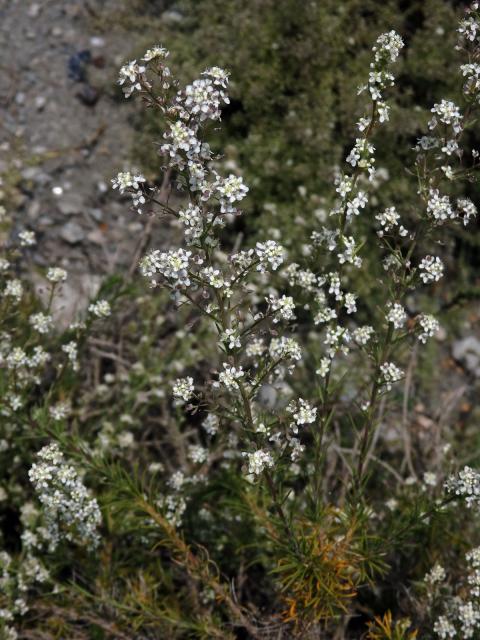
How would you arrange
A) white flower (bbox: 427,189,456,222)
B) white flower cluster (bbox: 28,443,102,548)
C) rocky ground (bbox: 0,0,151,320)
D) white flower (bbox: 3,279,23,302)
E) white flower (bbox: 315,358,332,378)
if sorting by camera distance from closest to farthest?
1. white flower (bbox: 427,189,456,222)
2. white flower (bbox: 315,358,332,378)
3. white flower cluster (bbox: 28,443,102,548)
4. white flower (bbox: 3,279,23,302)
5. rocky ground (bbox: 0,0,151,320)

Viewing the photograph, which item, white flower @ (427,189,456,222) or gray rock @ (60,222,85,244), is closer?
white flower @ (427,189,456,222)

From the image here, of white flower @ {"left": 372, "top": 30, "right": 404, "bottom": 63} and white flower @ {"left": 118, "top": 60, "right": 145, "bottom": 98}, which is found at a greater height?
white flower @ {"left": 372, "top": 30, "right": 404, "bottom": 63}

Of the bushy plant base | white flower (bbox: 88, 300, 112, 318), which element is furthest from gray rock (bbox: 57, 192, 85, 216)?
white flower (bbox: 88, 300, 112, 318)

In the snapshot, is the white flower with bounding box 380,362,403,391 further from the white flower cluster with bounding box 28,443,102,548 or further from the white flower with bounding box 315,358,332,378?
the white flower cluster with bounding box 28,443,102,548

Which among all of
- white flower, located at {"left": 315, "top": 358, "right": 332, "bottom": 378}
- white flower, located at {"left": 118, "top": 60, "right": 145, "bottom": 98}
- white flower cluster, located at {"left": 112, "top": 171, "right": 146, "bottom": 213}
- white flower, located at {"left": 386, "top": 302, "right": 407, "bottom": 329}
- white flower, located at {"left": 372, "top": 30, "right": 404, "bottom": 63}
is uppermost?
white flower, located at {"left": 372, "top": 30, "right": 404, "bottom": 63}

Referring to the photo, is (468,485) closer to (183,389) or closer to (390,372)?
(390,372)

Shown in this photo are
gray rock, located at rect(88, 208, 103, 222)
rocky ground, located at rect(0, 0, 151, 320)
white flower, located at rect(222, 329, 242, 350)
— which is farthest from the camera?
gray rock, located at rect(88, 208, 103, 222)

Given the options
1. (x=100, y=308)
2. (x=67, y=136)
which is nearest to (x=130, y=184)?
(x=100, y=308)
